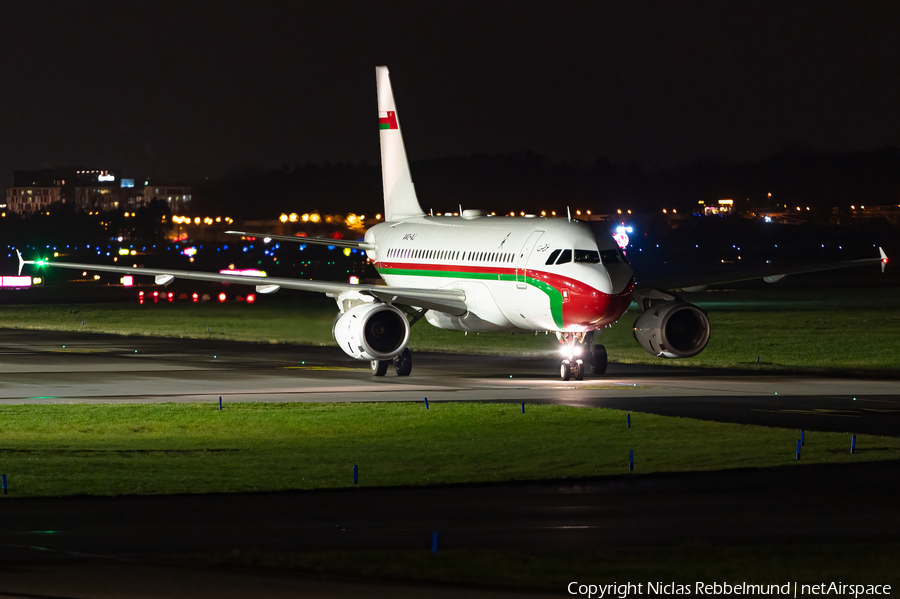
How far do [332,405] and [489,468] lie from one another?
31.2 feet

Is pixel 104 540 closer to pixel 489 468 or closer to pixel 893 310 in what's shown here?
pixel 489 468

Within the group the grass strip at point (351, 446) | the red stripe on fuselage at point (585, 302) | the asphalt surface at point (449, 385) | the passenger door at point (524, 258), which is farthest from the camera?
the passenger door at point (524, 258)

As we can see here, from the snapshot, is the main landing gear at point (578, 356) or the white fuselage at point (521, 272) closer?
the white fuselage at point (521, 272)

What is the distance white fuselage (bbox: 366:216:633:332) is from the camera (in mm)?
36906

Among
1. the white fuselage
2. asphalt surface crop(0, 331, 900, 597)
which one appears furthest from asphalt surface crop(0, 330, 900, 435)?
the white fuselage

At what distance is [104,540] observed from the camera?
1667 cm

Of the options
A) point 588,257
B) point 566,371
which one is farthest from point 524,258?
point 566,371

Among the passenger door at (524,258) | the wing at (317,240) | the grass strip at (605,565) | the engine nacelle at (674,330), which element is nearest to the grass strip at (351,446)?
the grass strip at (605,565)

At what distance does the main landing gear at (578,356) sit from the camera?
38094 millimetres

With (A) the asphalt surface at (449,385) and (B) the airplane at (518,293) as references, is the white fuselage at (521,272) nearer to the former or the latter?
(B) the airplane at (518,293)

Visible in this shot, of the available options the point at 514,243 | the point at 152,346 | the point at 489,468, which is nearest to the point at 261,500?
the point at 489,468

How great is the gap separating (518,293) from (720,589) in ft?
83.5

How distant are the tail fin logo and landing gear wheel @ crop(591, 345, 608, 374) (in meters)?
16.6

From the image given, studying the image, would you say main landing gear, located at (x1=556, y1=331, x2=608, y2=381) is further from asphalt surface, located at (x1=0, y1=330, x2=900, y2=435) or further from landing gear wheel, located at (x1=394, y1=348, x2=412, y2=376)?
landing gear wheel, located at (x1=394, y1=348, x2=412, y2=376)
